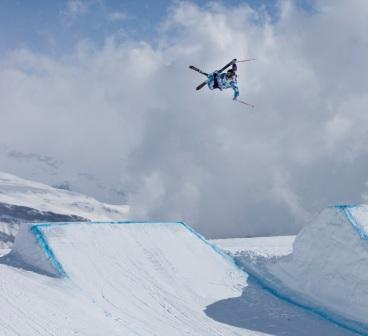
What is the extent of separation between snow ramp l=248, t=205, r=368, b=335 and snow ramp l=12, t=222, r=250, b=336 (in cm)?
185

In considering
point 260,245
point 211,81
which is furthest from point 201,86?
point 260,245

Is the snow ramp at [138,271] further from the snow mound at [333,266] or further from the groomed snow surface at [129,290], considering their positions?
the snow mound at [333,266]

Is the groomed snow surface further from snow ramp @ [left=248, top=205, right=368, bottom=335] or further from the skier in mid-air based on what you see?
the skier in mid-air

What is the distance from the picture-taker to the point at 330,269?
1950cm

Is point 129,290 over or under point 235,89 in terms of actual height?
under

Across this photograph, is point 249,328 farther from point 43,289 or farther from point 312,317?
point 43,289

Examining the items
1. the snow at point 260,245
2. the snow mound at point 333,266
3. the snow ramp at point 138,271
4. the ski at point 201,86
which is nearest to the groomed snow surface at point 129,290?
the snow ramp at point 138,271

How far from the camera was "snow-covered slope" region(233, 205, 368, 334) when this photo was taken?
58.6 feet

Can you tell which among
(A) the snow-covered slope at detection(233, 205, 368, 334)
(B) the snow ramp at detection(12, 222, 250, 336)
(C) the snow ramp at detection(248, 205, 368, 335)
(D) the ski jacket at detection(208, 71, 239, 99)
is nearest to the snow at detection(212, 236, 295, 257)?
(A) the snow-covered slope at detection(233, 205, 368, 334)

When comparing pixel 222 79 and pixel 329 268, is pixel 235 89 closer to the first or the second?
pixel 222 79

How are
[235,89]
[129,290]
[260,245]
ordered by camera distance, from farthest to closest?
[260,245], [235,89], [129,290]

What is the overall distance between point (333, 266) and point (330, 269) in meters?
0.17

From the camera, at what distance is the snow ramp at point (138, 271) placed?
15.6 metres

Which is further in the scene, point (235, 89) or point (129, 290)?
point (235, 89)
